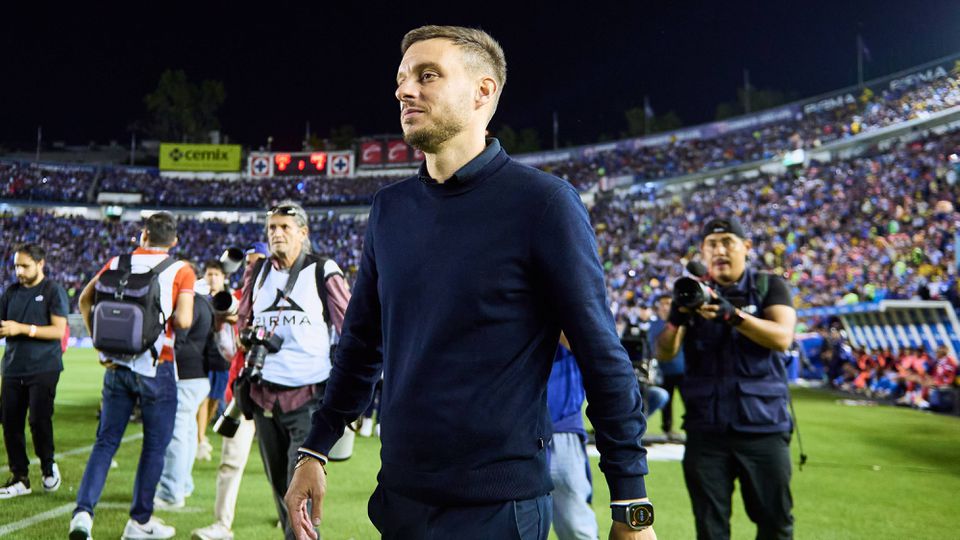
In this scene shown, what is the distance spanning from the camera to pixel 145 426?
17.7 feet

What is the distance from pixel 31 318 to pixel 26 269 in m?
0.46

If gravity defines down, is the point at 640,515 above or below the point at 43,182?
below

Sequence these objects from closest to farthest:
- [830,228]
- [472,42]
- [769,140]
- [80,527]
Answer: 1. [472,42]
2. [80,527]
3. [830,228]
4. [769,140]

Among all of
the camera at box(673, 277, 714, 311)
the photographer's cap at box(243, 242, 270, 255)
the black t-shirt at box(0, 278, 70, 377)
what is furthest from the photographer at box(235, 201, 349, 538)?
the black t-shirt at box(0, 278, 70, 377)

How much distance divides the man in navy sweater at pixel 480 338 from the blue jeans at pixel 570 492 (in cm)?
214

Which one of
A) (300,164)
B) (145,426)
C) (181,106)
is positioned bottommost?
(145,426)

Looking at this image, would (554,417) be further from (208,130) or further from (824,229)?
(208,130)

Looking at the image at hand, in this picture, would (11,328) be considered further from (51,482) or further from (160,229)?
(160,229)

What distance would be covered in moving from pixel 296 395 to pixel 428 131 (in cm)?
290

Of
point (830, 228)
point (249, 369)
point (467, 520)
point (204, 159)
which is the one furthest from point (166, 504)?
point (204, 159)

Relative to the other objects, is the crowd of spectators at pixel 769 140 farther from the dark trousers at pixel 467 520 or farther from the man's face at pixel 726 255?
the dark trousers at pixel 467 520

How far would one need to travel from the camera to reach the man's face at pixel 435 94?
7.07ft

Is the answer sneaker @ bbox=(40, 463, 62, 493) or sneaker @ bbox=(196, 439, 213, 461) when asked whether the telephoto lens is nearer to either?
sneaker @ bbox=(40, 463, 62, 493)

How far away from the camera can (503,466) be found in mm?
1934
